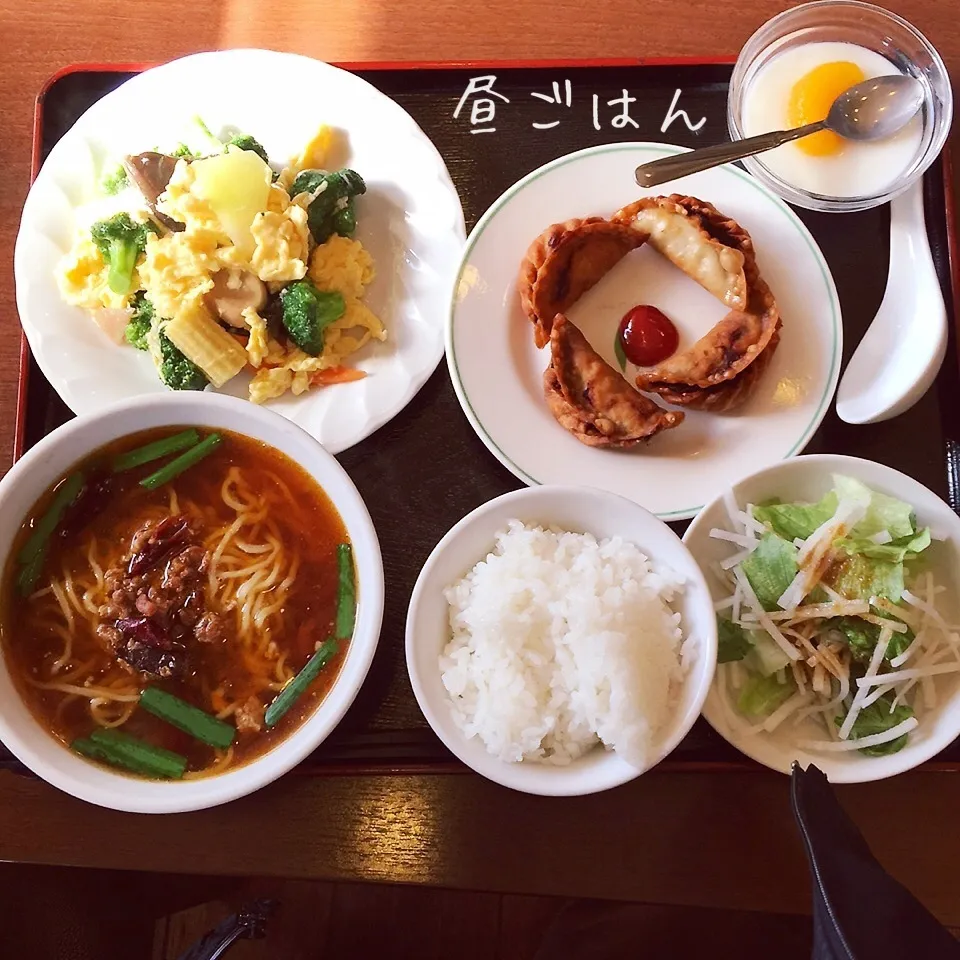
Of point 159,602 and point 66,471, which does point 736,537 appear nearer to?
point 159,602

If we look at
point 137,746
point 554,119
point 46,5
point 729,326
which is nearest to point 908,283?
point 729,326

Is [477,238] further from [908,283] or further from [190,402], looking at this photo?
[908,283]

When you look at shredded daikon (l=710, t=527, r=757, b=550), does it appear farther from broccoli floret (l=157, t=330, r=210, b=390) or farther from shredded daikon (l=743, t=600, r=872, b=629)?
broccoli floret (l=157, t=330, r=210, b=390)

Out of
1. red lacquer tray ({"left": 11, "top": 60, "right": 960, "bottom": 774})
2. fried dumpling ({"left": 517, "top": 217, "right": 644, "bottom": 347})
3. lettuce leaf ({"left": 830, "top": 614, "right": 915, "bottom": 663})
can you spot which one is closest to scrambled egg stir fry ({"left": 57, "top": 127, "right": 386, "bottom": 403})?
red lacquer tray ({"left": 11, "top": 60, "right": 960, "bottom": 774})

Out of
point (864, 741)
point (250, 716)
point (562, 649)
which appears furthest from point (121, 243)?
point (864, 741)

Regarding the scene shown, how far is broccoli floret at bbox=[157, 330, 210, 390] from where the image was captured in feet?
6.56

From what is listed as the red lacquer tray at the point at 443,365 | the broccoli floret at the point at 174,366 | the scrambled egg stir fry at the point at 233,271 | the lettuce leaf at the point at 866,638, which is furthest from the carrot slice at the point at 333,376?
the lettuce leaf at the point at 866,638

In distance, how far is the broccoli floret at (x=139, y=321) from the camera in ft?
6.77

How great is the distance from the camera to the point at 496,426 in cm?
202

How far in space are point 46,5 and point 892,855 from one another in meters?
3.08

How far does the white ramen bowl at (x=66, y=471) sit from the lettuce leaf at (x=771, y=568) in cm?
81

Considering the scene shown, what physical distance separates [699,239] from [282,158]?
42.4 inches

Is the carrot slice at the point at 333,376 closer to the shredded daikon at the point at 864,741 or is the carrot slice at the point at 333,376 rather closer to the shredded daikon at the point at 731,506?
the shredded daikon at the point at 731,506

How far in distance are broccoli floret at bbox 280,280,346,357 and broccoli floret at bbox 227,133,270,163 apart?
14.2 inches
